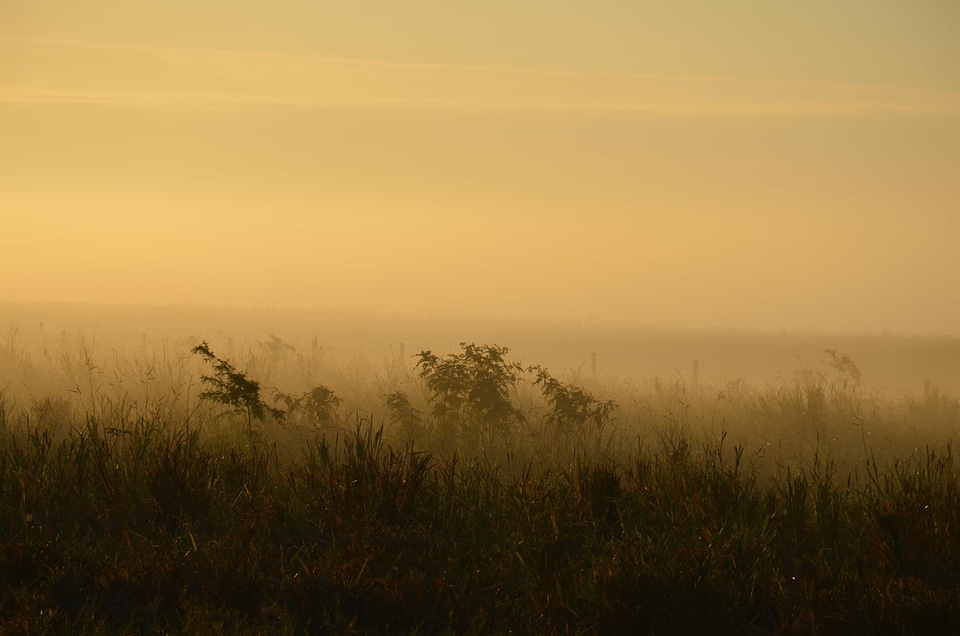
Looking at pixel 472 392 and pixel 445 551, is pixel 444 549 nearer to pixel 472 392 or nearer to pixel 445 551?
pixel 445 551

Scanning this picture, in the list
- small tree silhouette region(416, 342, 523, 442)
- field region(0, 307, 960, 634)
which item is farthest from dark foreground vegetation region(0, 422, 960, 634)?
small tree silhouette region(416, 342, 523, 442)

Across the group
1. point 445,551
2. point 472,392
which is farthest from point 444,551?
point 472,392

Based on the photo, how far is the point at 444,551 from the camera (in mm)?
5348

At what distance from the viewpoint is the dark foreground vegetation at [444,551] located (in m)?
4.58

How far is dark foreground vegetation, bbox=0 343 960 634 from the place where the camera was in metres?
4.58

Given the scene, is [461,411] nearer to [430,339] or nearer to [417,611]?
[417,611]

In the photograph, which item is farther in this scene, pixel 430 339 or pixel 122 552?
pixel 430 339

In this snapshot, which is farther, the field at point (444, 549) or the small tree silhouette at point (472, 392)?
the small tree silhouette at point (472, 392)

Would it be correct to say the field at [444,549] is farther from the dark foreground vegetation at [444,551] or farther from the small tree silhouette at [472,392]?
the small tree silhouette at [472,392]

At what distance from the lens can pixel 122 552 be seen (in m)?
5.11

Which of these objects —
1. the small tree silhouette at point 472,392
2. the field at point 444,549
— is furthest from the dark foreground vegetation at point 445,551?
the small tree silhouette at point 472,392

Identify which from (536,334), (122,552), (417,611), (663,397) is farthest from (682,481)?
(536,334)

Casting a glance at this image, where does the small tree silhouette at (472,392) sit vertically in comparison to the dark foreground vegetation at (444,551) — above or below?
above

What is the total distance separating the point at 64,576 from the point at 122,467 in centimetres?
188
